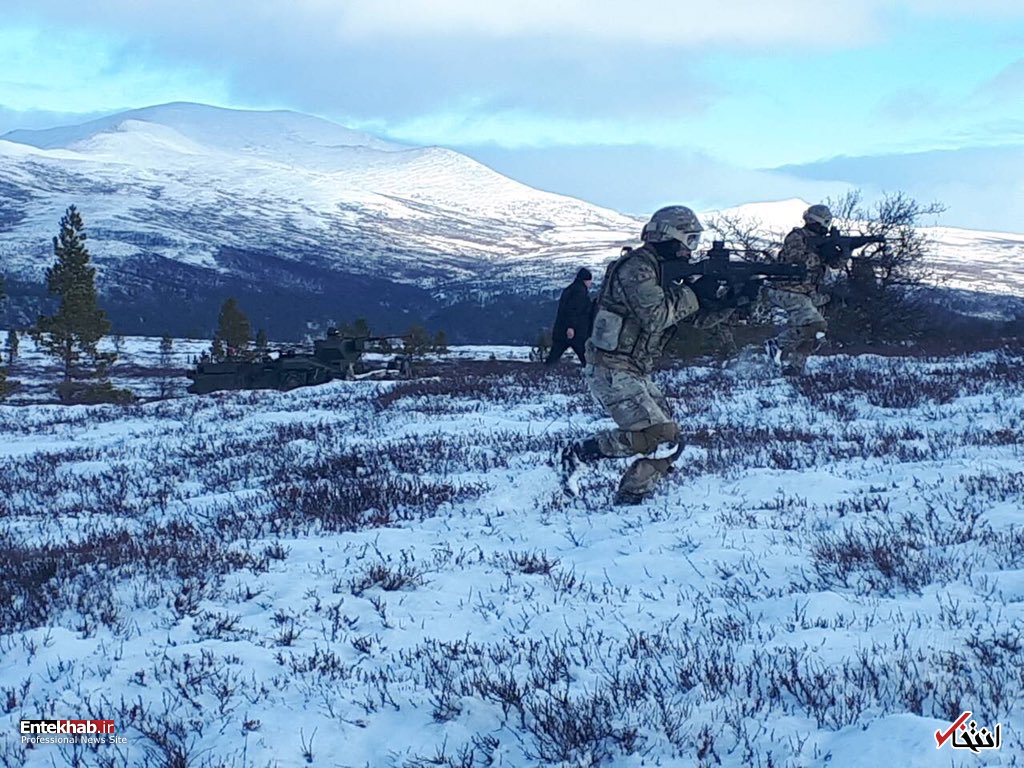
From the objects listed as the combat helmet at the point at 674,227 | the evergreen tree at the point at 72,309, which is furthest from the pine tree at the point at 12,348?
the combat helmet at the point at 674,227

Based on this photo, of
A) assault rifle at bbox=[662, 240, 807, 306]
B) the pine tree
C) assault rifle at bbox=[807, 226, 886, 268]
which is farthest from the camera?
the pine tree

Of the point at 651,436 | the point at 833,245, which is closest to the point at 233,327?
the point at 833,245

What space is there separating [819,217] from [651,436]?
855 centimetres

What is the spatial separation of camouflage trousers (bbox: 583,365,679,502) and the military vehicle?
74.8ft

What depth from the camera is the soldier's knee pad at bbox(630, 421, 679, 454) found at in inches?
319

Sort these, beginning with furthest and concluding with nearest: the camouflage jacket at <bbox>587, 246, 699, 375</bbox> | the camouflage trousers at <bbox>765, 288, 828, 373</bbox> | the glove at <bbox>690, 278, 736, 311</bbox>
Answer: the camouflage trousers at <bbox>765, 288, 828, 373</bbox> < the glove at <bbox>690, 278, 736, 311</bbox> < the camouflage jacket at <bbox>587, 246, 699, 375</bbox>

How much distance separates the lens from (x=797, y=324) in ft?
51.5

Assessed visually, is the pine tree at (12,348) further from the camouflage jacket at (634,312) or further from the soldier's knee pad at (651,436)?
the soldier's knee pad at (651,436)

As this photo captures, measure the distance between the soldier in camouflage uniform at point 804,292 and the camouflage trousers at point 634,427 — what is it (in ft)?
24.7

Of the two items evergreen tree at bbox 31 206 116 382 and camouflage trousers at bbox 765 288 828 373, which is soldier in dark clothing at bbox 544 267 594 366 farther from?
evergreen tree at bbox 31 206 116 382

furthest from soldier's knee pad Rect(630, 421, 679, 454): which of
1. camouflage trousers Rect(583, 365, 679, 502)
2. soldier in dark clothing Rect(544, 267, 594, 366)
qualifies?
soldier in dark clothing Rect(544, 267, 594, 366)

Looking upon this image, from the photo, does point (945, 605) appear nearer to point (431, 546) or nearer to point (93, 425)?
point (431, 546)

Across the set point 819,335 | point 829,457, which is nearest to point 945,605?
point 829,457

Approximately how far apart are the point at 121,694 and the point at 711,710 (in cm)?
266
